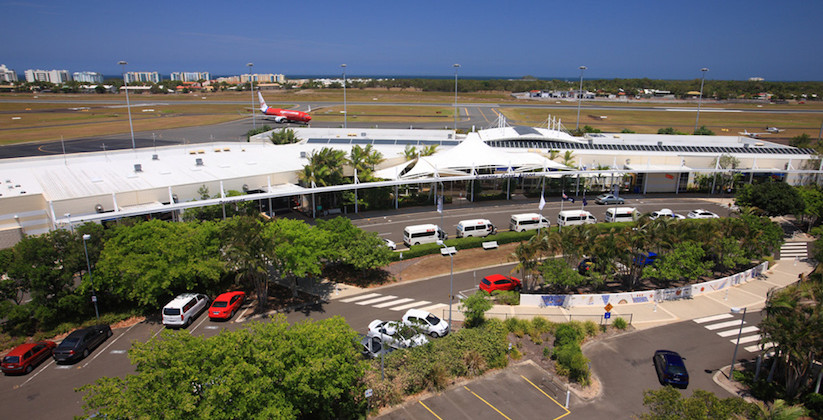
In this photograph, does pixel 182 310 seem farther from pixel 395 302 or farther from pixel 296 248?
pixel 395 302

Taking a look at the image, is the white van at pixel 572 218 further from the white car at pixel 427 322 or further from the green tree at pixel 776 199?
the white car at pixel 427 322

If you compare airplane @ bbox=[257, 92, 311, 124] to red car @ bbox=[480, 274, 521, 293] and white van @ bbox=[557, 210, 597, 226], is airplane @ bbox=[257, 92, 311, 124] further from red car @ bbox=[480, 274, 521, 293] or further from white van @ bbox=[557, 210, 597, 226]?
red car @ bbox=[480, 274, 521, 293]

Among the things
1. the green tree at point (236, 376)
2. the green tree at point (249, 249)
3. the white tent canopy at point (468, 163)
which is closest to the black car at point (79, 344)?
the green tree at point (249, 249)

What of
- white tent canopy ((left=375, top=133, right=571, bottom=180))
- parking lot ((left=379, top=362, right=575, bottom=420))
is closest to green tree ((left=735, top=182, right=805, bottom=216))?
white tent canopy ((left=375, top=133, right=571, bottom=180))

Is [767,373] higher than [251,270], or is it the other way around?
[251,270]

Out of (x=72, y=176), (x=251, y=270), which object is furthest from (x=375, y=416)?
(x=72, y=176)

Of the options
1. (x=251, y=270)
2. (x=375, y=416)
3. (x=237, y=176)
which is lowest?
(x=375, y=416)

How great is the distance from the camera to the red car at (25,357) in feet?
77.6

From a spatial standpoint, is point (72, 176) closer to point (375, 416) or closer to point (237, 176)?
point (237, 176)

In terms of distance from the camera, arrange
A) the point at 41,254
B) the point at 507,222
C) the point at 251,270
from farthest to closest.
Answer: the point at 507,222, the point at 251,270, the point at 41,254

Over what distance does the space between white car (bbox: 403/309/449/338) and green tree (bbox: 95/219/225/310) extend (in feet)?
40.3

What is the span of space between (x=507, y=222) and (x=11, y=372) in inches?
1537

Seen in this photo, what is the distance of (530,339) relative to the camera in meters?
28.1

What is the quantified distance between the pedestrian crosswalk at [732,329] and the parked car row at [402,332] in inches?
666
